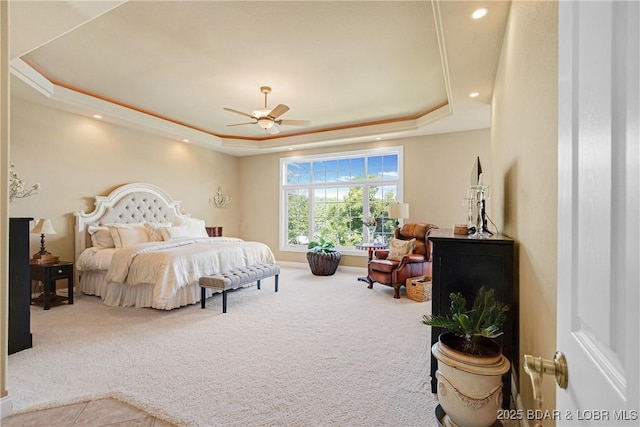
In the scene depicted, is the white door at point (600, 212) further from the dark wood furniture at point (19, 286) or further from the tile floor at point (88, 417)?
the dark wood furniture at point (19, 286)

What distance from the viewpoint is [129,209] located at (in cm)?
551

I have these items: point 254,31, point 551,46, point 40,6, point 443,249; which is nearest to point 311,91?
point 254,31

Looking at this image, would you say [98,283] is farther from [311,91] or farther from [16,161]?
[311,91]

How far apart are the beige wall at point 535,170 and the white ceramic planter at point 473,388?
179 millimetres

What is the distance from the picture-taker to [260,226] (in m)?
7.84

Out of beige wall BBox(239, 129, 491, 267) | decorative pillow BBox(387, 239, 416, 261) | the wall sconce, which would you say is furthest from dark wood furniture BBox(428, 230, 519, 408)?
the wall sconce

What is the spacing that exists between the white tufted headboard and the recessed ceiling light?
5612 millimetres

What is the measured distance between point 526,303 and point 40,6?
3.92 m

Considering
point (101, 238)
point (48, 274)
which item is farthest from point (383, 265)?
point (48, 274)

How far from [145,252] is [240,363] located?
7.81ft

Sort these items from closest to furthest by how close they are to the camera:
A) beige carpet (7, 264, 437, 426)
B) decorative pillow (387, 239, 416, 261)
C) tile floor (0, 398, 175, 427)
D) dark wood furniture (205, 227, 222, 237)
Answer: tile floor (0, 398, 175, 427), beige carpet (7, 264, 437, 426), decorative pillow (387, 239, 416, 261), dark wood furniture (205, 227, 222, 237)

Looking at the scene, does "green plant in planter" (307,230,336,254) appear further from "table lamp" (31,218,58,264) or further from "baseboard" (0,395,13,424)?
"baseboard" (0,395,13,424)

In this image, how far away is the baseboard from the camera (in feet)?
6.16

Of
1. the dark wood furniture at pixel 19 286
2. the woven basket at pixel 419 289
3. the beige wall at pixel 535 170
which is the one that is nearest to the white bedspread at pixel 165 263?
the dark wood furniture at pixel 19 286
